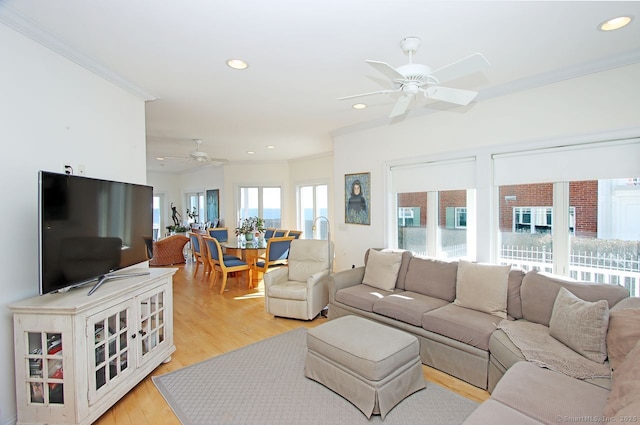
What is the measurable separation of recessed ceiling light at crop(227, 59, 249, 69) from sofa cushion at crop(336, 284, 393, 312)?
2.62 metres

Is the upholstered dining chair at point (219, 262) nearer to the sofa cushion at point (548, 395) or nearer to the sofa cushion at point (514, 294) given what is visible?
the sofa cushion at point (514, 294)

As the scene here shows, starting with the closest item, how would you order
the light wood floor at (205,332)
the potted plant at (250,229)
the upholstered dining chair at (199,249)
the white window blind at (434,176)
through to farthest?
the light wood floor at (205,332), the white window blind at (434,176), the upholstered dining chair at (199,249), the potted plant at (250,229)

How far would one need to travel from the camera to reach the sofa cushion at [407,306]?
9.85ft

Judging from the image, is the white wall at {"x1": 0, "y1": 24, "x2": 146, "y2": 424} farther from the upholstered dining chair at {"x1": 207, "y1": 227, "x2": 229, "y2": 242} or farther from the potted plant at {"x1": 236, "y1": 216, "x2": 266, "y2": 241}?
the upholstered dining chair at {"x1": 207, "y1": 227, "x2": 229, "y2": 242}

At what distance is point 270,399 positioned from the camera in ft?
7.91

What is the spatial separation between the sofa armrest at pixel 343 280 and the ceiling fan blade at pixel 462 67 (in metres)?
2.52

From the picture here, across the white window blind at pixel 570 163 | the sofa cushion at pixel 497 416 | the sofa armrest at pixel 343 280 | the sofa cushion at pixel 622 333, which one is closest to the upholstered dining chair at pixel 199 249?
the sofa armrest at pixel 343 280

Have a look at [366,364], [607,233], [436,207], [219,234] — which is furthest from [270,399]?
[219,234]

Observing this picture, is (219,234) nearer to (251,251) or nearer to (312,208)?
(251,251)

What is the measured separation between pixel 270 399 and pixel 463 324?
5.59 ft

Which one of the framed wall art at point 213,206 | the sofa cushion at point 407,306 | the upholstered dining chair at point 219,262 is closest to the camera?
the sofa cushion at point 407,306

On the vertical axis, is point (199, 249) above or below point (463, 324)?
above

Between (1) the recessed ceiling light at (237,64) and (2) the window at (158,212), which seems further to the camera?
(2) the window at (158,212)

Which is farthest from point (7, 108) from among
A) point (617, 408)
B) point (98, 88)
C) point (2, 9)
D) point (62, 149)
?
point (617, 408)
